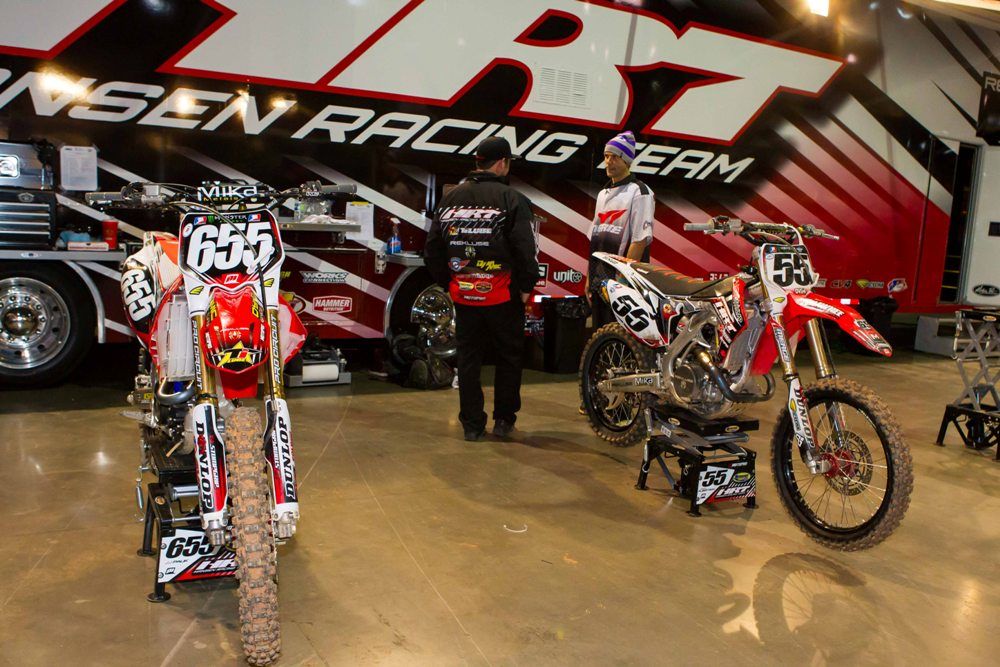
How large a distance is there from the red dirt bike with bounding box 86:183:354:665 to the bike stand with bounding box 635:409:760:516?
Answer: 1875 mm

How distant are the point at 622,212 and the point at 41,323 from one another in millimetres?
3889

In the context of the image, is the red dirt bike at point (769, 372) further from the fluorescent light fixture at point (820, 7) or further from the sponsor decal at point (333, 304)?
the fluorescent light fixture at point (820, 7)

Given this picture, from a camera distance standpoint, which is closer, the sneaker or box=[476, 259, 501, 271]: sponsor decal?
box=[476, 259, 501, 271]: sponsor decal

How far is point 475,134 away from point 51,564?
4309 millimetres

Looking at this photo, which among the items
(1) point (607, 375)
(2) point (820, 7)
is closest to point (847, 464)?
(1) point (607, 375)

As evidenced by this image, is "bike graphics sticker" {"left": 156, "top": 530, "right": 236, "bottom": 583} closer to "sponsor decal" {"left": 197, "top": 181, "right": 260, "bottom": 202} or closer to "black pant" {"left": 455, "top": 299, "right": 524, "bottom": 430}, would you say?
"sponsor decal" {"left": 197, "top": 181, "right": 260, "bottom": 202}

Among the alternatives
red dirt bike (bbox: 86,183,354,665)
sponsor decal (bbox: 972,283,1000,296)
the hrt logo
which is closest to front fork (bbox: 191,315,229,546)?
red dirt bike (bbox: 86,183,354,665)

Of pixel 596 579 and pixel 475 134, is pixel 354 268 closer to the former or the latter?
pixel 475 134

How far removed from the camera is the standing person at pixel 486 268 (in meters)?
4.61

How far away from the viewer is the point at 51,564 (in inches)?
117

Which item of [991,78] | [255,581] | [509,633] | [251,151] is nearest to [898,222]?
[991,78]

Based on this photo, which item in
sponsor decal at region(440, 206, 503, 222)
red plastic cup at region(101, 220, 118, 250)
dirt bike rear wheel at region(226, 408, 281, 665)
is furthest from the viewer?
red plastic cup at region(101, 220, 118, 250)

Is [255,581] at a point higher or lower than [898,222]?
lower

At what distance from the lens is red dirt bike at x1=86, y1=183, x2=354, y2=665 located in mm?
2381
